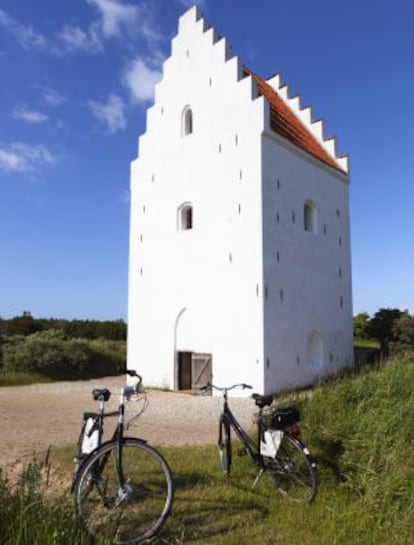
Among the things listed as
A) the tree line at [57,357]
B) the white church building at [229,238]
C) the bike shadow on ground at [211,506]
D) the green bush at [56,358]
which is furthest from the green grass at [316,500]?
the green bush at [56,358]

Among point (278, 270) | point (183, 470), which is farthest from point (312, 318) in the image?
point (183, 470)

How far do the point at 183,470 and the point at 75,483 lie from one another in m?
2.18

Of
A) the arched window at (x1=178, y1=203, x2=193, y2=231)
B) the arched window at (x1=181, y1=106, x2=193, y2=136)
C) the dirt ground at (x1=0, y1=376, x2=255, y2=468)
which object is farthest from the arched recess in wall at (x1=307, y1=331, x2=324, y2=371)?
the arched window at (x1=181, y1=106, x2=193, y2=136)

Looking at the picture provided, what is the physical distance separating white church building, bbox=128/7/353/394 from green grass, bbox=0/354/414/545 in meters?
7.57

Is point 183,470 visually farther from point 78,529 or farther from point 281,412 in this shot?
point 78,529

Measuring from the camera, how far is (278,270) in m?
14.9

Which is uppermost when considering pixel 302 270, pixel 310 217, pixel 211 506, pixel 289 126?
pixel 289 126

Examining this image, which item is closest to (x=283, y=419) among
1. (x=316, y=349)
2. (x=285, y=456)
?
(x=285, y=456)

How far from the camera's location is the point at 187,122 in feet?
56.9

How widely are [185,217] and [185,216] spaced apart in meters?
0.03

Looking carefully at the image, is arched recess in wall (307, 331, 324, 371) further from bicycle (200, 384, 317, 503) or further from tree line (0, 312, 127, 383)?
bicycle (200, 384, 317, 503)

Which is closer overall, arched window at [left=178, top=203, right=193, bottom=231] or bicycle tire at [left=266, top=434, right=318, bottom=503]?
bicycle tire at [left=266, top=434, right=318, bottom=503]

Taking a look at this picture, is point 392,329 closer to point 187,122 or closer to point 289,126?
point 289,126

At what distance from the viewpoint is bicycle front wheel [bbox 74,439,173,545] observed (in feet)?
13.5
